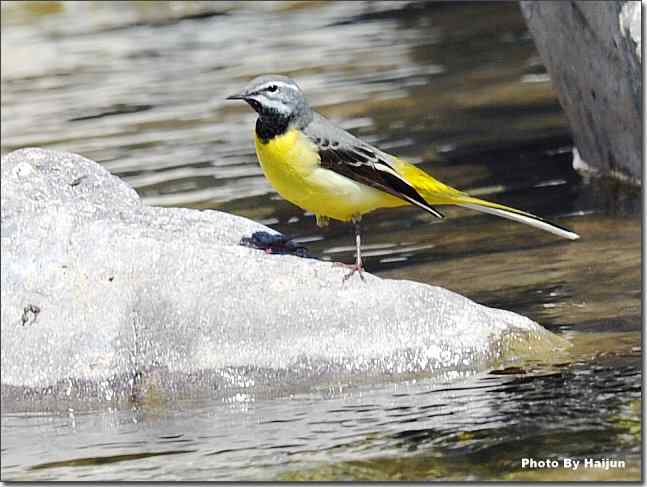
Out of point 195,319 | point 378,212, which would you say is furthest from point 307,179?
point 378,212

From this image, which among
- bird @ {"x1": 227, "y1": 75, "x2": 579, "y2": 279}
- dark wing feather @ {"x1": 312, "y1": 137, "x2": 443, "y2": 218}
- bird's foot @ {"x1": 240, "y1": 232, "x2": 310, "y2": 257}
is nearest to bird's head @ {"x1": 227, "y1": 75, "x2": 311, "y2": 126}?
bird @ {"x1": 227, "y1": 75, "x2": 579, "y2": 279}

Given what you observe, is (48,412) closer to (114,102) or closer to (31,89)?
(114,102)

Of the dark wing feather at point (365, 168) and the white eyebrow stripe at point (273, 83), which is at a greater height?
the white eyebrow stripe at point (273, 83)

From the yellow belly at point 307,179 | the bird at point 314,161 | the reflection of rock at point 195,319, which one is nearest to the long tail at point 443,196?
the bird at point 314,161

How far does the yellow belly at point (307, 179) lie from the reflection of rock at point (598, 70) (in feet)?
13.0

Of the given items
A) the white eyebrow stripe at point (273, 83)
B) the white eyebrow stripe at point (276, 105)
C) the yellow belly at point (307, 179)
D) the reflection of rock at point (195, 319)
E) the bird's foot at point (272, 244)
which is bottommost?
the reflection of rock at point (195, 319)

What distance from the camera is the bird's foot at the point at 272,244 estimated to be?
8836mm

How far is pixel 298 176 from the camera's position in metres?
8.27

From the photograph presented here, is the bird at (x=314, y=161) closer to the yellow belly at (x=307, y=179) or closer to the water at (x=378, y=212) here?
the yellow belly at (x=307, y=179)

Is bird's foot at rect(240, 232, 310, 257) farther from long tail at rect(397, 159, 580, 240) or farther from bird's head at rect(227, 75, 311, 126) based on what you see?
bird's head at rect(227, 75, 311, 126)

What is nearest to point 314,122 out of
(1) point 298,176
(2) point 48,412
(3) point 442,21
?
(1) point 298,176

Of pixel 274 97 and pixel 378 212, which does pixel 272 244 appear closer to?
pixel 274 97

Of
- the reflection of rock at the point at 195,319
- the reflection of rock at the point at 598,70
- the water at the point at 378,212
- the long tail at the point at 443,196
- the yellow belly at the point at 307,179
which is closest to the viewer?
the water at the point at 378,212

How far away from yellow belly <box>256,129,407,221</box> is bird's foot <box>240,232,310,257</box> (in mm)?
404
